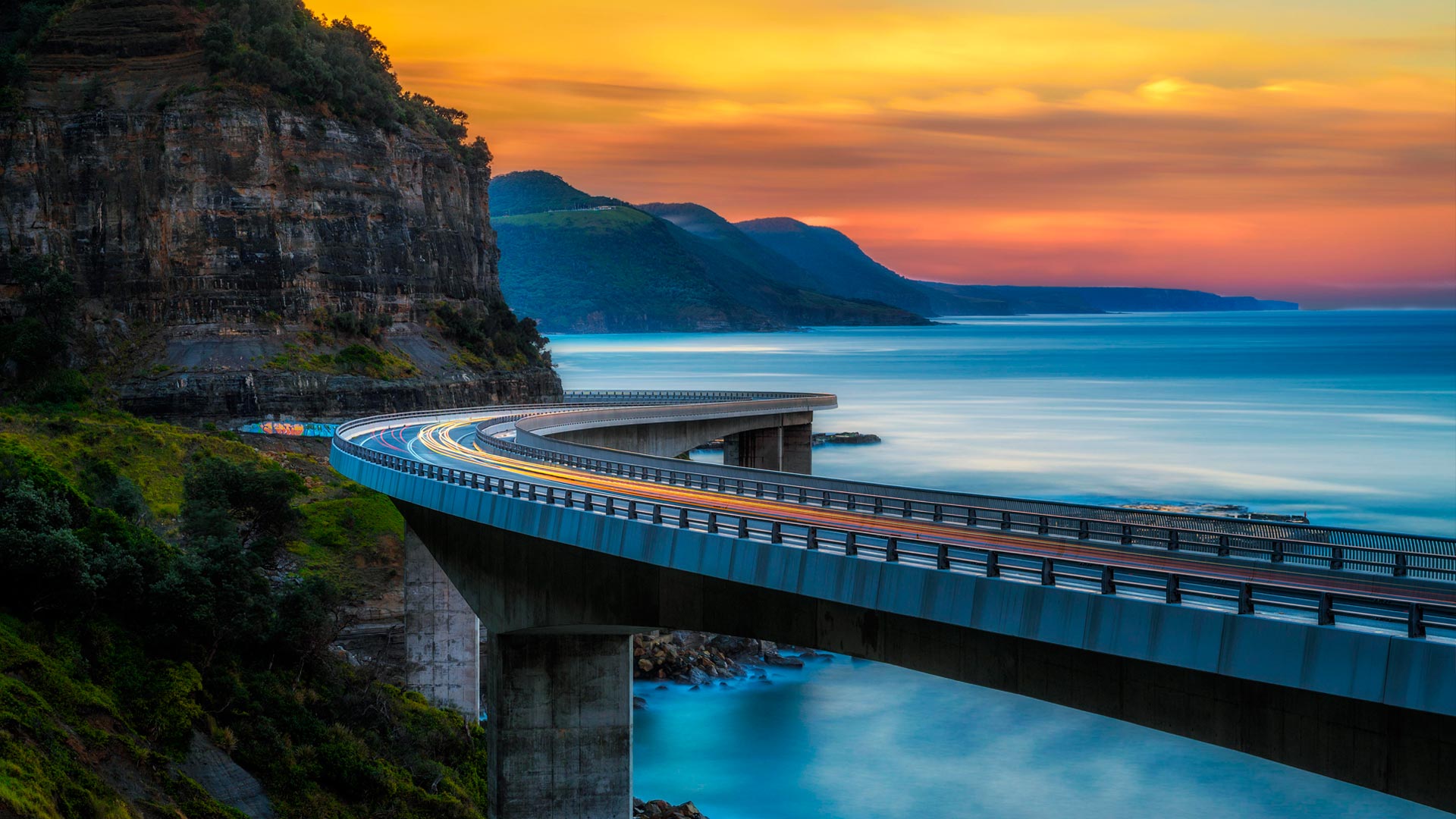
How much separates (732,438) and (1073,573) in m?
76.9

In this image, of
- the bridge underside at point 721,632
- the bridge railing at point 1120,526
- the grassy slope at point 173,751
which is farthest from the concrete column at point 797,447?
the bridge railing at point 1120,526

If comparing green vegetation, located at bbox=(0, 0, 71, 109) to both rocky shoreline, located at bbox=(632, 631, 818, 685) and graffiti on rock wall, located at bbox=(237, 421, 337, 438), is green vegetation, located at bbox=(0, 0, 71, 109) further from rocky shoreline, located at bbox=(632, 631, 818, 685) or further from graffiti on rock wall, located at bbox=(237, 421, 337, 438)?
rocky shoreline, located at bbox=(632, 631, 818, 685)

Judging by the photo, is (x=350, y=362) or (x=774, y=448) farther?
(x=350, y=362)

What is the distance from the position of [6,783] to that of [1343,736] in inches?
1000

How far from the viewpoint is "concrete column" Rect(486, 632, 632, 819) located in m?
35.5

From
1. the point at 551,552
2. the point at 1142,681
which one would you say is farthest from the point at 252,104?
the point at 1142,681

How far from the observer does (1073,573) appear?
22953 mm

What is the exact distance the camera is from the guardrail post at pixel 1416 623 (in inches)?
666

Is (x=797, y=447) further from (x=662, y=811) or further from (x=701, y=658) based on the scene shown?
(x=662, y=811)

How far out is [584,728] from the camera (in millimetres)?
35688

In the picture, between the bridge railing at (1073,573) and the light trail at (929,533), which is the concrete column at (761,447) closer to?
the light trail at (929,533)

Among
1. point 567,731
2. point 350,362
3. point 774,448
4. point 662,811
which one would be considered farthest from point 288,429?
point 567,731

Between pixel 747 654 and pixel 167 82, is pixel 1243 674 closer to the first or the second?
pixel 747 654

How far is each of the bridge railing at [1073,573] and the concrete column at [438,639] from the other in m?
20.8
